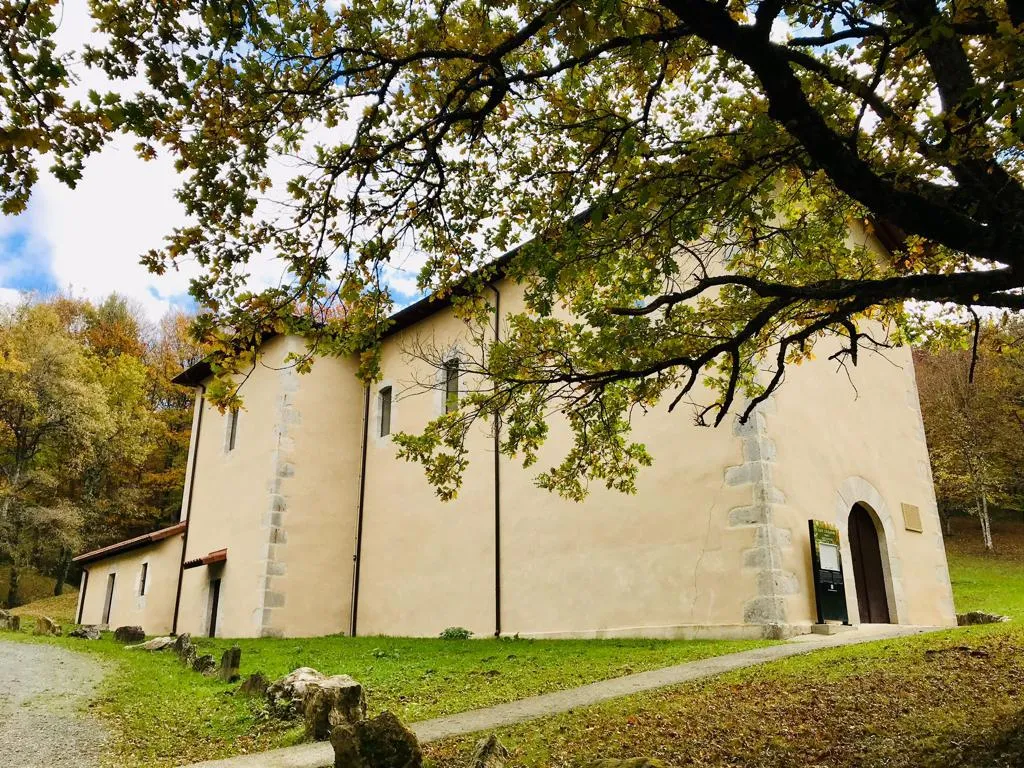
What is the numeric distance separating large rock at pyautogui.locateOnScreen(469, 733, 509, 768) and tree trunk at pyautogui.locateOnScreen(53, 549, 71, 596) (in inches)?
1218

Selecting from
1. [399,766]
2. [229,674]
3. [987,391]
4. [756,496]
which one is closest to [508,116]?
[399,766]

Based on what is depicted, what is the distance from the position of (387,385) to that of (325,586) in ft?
15.3

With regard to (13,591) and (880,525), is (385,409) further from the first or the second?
(13,591)

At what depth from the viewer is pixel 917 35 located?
3701mm

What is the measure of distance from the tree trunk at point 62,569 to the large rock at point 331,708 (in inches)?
1136

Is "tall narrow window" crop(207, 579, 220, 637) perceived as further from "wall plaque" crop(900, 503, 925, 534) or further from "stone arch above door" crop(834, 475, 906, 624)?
"wall plaque" crop(900, 503, 925, 534)

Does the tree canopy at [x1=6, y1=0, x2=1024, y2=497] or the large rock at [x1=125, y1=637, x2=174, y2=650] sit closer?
the tree canopy at [x1=6, y1=0, x2=1024, y2=497]

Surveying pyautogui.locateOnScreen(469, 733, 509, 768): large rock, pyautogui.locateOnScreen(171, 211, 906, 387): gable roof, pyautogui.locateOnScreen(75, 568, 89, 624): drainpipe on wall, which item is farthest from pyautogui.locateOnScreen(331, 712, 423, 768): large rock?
pyautogui.locateOnScreen(75, 568, 89, 624): drainpipe on wall

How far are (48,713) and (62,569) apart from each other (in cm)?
2909

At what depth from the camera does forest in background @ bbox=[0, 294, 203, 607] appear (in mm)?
26578

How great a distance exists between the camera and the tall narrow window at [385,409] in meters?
17.7

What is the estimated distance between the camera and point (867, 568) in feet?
40.9

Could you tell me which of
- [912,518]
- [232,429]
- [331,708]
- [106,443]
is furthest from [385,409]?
[106,443]

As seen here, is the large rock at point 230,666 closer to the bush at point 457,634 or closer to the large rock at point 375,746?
the bush at point 457,634
